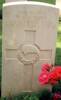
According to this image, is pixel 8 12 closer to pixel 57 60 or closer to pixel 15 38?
pixel 15 38

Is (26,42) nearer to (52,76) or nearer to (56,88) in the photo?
(56,88)

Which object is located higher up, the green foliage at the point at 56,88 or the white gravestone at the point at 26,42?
the white gravestone at the point at 26,42

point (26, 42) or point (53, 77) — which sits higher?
point (26, 42)

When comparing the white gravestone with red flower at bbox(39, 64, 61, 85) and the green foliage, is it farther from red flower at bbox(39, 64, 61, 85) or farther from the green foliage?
red flower at bbox(39, 64, 61, 85)

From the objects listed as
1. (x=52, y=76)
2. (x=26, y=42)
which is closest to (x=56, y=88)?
(x=26, y=42)

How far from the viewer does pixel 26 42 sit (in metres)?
4.64

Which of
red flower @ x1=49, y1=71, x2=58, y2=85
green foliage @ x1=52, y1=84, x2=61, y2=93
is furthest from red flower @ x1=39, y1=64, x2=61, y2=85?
green foliage @ x1=52, y1=84, x2=61, y2=93

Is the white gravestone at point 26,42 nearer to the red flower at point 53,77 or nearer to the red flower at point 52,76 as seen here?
the red flower at point 52,76

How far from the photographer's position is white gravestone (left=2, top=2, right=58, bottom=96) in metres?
4.50

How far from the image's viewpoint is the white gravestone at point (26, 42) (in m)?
4.50

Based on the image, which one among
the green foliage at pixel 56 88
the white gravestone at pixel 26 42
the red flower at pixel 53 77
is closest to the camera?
the red flower at pixel 53 77

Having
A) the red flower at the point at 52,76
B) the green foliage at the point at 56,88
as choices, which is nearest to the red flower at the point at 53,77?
the red flower at the point at 52,76

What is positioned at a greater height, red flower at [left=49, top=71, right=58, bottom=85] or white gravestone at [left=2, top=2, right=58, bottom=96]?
white gravestone at [left=2, top=2, right=58, bottom=96]

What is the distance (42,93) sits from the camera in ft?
A: 15.7
